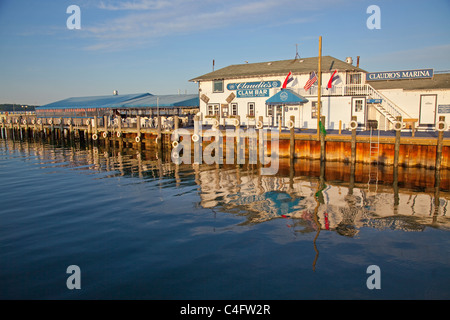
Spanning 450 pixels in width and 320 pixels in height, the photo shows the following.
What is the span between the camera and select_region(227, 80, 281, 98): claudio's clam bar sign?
3419 cm

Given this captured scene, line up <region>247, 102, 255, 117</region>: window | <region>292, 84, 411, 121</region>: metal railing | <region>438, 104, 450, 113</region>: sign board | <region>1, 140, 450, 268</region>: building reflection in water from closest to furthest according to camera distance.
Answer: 1. <region>1, 140, 450, 268</region>: building reflection in water
2. <region>292, 84, 411, 121</region>: metal railing
3. <region>438, 104, 450, 113</region>: sign board
4. <region>247, 102, 255, 117</region>: window

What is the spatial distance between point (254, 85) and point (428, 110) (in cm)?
1628

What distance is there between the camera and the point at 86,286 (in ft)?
26.2

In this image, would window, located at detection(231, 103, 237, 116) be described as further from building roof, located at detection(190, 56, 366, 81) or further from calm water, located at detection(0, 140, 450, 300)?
calm water, located at detection(0, 140, 450, 300)

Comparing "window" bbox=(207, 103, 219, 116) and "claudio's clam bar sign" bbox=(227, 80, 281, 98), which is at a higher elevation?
"claudio's clam bar sign" bbox=(227, 80, 281, 98)

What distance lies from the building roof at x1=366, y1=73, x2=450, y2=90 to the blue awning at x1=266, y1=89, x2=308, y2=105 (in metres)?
8.24

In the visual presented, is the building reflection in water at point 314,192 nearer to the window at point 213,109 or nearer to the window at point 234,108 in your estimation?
the window at point 234,108

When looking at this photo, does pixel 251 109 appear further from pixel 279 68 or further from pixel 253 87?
pixel 279 68

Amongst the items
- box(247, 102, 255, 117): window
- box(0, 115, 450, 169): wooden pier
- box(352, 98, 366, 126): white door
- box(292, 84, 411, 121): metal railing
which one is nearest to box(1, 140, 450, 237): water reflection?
box(0, 115, 450, 169): wooden pier

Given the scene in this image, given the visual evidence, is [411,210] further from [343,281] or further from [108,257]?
[108,257]

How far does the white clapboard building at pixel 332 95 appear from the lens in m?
28.6

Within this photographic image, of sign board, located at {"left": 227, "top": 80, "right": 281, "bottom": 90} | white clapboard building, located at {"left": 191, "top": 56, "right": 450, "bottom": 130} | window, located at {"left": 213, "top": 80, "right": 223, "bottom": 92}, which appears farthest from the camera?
window, located at {"left": 213, "top": 80, "right": 223, "bottom": 92}
